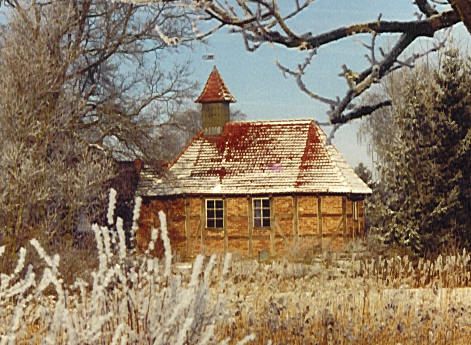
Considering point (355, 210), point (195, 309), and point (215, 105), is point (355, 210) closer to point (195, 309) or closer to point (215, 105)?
point (215, 105)

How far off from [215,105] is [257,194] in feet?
13.2

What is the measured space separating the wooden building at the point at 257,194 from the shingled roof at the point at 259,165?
0.03 metres

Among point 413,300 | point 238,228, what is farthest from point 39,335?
point 238,228

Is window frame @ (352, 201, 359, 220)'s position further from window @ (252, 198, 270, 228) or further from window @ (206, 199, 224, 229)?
window @ (206, 199, 224, 229)

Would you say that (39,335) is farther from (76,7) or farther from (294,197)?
(294,197)

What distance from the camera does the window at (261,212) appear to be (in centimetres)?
2203

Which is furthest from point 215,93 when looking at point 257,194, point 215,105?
point 257,194

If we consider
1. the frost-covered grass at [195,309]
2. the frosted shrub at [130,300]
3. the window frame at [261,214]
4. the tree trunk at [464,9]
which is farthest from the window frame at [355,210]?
the frosted shrub at [130,300]

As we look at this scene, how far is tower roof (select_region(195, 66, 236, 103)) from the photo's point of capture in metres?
25.0

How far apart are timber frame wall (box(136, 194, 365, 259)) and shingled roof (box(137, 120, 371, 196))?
31cm

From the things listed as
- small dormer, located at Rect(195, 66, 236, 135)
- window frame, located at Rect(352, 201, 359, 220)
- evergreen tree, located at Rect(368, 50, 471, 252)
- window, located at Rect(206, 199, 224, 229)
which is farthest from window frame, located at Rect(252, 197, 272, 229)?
evergreen tree, located at Rect(368, 50, 471, 252)

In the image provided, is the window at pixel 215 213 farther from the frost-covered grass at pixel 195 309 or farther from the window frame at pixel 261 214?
the frost-covered grass at pixel 195 309

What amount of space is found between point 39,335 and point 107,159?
14.6m

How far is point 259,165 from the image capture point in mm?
23266
